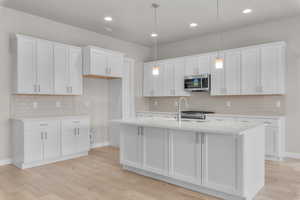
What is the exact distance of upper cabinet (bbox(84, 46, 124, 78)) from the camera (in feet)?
15.6

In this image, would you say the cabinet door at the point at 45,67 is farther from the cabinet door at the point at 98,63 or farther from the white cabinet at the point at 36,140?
the cabinet door at the point at 98,63

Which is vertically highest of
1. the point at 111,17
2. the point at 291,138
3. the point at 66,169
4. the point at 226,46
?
the point at 111,17

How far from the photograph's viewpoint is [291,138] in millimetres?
4477

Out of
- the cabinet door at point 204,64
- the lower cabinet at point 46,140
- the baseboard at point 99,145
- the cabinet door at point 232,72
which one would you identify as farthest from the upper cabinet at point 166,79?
the lower cabinet at point 46,140

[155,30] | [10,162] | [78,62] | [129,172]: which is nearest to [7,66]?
[78,62]

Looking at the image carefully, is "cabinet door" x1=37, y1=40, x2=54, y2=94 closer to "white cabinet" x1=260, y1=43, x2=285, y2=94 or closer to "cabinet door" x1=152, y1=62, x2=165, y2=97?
"cabinet door" x1=152, y1=62, x2=165, y2=97

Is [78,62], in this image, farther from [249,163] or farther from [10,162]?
[249,163]

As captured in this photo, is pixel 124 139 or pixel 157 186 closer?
pixel 157 186

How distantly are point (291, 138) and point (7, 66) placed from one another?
5974mm

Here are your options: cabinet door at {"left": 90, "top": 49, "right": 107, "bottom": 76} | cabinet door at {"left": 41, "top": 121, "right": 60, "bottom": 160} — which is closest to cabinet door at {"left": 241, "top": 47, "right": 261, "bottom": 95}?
cabinet door at {"left": 90, "top": 49, "right": 107, "bottom": 76}

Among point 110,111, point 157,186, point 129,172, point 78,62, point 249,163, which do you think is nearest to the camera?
point 249,163

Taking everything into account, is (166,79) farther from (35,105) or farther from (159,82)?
(35,105)

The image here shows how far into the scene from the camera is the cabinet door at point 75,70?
15.2 ft

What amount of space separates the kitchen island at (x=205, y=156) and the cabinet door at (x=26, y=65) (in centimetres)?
208
